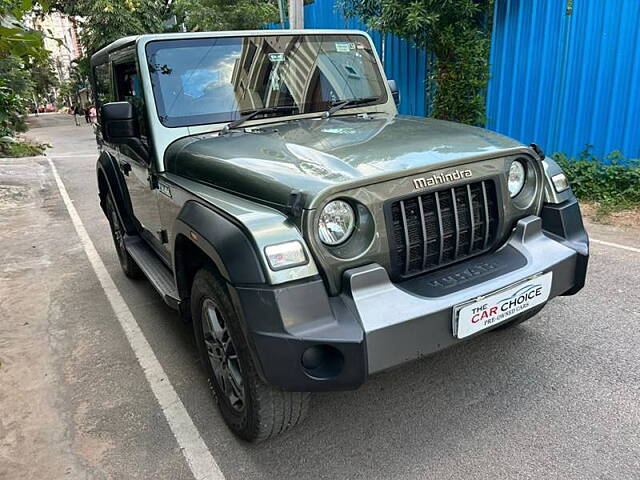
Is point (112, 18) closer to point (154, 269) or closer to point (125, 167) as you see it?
point (125, 167)

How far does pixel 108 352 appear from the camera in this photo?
3.63 m

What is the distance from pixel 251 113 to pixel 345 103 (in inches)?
28.4

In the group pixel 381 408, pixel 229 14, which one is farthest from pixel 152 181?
pixel 229 14

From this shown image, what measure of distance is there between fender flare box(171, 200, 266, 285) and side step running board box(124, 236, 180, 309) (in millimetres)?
753

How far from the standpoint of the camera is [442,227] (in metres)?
2.43

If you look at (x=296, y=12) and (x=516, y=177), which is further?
(x=296, y=12)

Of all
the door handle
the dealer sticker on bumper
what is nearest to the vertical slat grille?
the dealer sticker on bumper

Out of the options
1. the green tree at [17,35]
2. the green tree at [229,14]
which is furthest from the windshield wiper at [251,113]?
the green tree at [229,14]

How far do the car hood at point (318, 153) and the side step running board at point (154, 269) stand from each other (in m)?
0.75

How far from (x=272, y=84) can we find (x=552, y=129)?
16.5 ft

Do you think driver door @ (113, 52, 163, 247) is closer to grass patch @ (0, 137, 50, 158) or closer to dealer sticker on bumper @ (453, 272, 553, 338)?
dealer sticker on bumper @ (453, 272, 553, 338)

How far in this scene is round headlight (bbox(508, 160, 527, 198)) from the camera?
8.98 feet

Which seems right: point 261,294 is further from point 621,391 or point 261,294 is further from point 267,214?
point 621,391

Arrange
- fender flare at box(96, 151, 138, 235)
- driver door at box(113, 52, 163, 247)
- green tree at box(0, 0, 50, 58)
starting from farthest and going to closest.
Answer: fender flare at box(96, 151, 138, 235), driver door at box(113, 52, 163, 247), green tree at box(0, 0, 50, 58)
